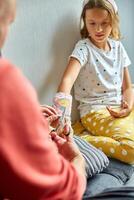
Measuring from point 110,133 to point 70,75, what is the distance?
27cm

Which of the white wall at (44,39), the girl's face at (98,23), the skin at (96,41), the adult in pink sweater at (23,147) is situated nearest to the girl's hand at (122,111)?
the skin at (96,41)

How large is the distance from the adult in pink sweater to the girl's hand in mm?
930

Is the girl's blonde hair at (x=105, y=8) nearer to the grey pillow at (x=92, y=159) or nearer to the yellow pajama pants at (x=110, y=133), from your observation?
the yellow pajama pants at (x=110, y=133)

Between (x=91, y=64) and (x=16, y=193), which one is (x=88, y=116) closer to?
(x=91, y=64)

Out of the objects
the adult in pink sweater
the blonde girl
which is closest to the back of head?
the adult in pink sweater

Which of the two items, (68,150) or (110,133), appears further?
(110,133)

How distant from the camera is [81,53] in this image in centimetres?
150

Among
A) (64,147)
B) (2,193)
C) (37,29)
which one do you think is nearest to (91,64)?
(37,29)

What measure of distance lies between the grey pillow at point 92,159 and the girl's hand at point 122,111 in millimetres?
278

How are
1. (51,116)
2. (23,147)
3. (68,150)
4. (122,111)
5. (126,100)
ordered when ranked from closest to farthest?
(23,147) < (68,150) < (51,116) < (122,111) < (126,100)

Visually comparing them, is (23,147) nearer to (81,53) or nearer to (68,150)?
(68,150)

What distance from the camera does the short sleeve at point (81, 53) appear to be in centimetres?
148

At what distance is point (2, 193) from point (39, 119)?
0.14 meters

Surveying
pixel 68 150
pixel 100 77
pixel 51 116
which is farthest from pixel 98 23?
pixel 68 150
